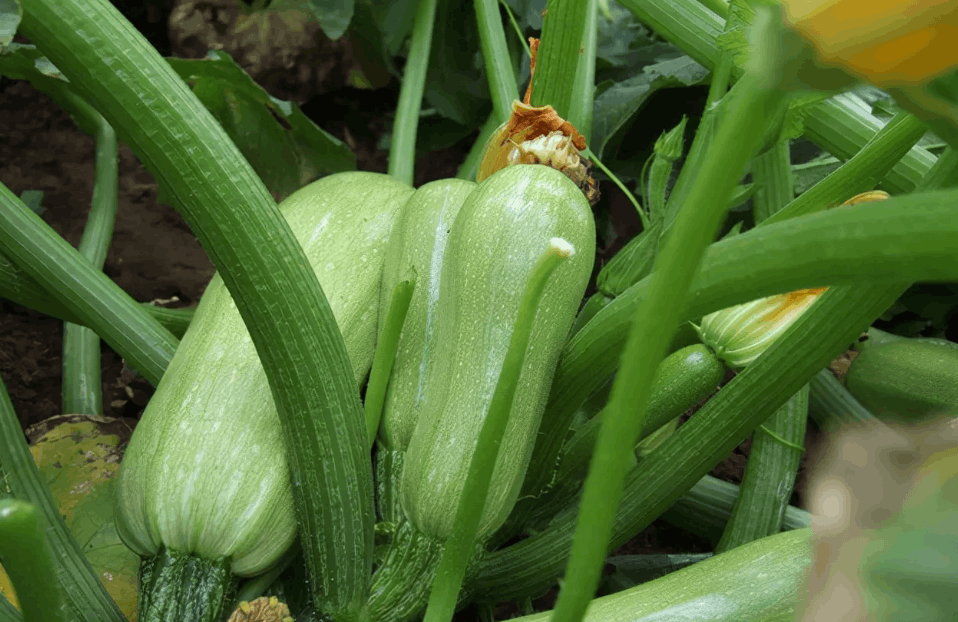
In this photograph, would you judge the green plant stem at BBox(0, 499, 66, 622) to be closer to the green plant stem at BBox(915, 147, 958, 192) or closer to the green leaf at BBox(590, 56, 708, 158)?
the green plant stem at BBox(915, 147, 958, 192)

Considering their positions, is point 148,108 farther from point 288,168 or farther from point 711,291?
point 288,168

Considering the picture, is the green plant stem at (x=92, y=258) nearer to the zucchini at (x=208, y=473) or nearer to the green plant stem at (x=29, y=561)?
the zucchini at (x=208, y=473)

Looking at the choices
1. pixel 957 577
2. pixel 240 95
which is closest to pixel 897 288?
pixel 957 577

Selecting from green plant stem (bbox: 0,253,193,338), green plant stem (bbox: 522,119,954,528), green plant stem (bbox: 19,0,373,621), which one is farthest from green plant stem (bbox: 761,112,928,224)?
green plant stem (bbox: 0,253,193,338)

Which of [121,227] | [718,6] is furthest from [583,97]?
[121,227]

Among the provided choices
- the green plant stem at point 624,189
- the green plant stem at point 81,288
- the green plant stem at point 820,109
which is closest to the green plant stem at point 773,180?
the green plant stem at point 820,109
